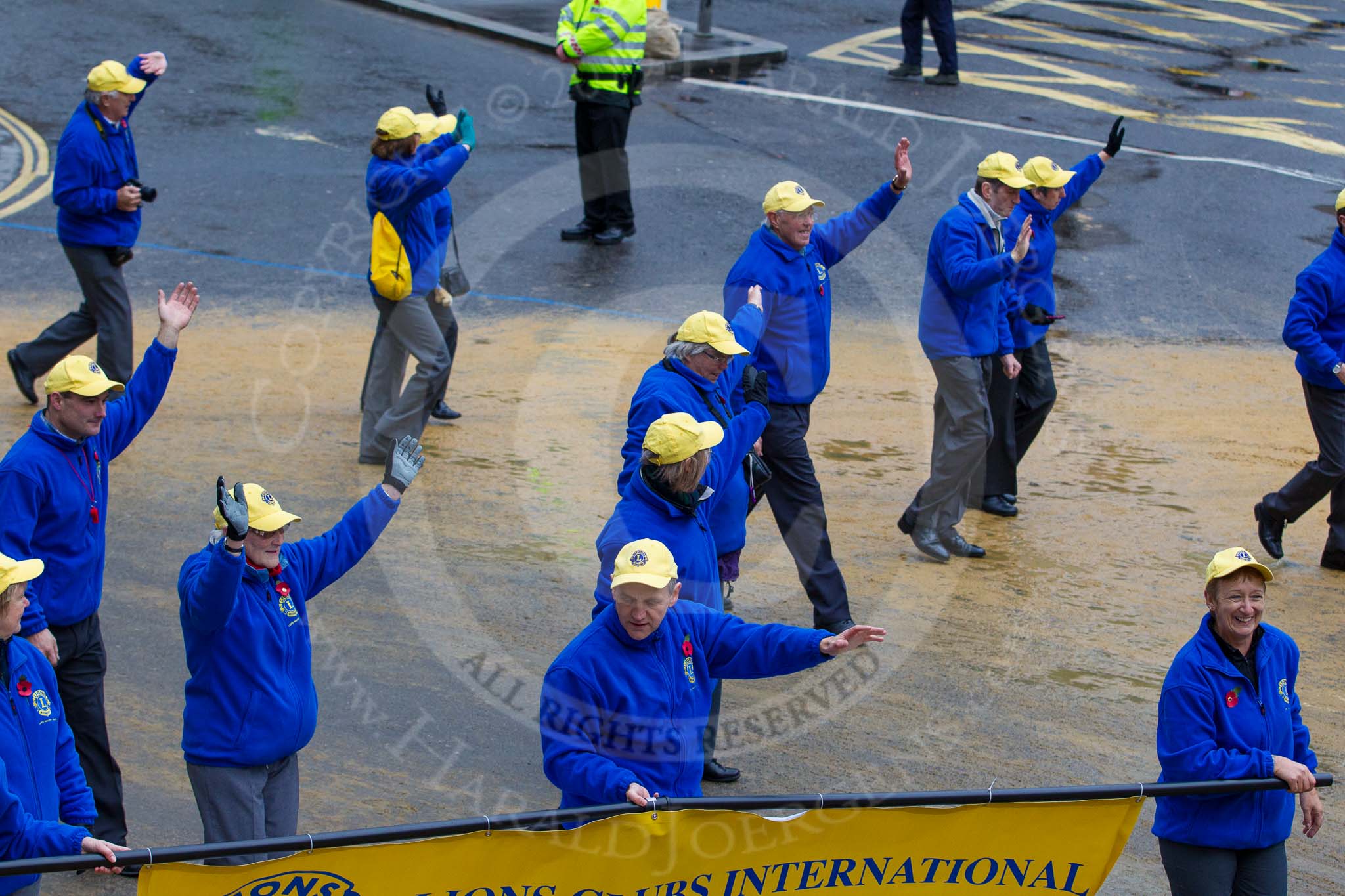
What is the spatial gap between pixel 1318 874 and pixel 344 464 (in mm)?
6145

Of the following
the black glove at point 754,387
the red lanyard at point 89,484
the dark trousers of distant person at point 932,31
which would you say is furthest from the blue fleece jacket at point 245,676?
the dark trousers of distant person at point 932,31

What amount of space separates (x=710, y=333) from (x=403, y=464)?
5.26ft

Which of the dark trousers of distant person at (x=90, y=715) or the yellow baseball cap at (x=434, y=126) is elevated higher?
the yellow baseball cap at (x=434, y=126)

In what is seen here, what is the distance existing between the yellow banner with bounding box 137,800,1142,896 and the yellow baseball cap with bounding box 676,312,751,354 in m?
2.47

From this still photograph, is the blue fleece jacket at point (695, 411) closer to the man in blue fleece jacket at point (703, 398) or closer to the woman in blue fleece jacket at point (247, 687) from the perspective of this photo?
the man in blue fleece jacket at point (703, 398)

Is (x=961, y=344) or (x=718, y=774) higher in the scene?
(x=961, y=344)

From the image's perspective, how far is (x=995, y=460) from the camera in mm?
9461

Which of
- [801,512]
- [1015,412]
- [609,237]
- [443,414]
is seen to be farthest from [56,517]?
[609,237]

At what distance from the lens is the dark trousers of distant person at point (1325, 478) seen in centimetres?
852

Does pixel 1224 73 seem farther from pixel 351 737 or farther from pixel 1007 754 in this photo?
pixel 351 737

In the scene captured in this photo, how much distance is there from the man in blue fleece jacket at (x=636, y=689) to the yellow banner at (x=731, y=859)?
20 cm

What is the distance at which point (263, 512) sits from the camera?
4.99m

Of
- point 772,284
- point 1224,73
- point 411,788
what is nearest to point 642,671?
point 411,788

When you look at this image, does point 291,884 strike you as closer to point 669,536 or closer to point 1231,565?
point 669,536
